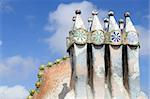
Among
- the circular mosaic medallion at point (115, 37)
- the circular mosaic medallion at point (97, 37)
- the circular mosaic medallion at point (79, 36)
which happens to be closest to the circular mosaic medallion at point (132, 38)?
the circular mosaic medallion at point (115, 37)

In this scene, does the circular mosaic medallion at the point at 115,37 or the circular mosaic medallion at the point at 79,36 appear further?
the circular mosaic medallion at the point at 115,37

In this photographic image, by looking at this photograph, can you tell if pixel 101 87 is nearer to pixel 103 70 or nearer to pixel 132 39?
pixel 103 70

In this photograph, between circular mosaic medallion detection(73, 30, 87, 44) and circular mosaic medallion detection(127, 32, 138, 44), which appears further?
circular mosaic medallion detection(127, 32, 138, 44)

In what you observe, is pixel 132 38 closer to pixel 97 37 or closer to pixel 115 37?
pixel 115 37

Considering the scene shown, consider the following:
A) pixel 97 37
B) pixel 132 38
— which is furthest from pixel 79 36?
pixel 132 38

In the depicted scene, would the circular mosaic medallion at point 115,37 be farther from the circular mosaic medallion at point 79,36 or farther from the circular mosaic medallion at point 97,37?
the circular mosaic medallion at point 79,36

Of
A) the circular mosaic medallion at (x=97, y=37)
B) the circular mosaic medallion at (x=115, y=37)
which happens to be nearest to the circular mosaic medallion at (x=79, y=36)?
the circular mosaic medallion at (x=97, y=37)

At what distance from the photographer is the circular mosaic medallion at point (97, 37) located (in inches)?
462

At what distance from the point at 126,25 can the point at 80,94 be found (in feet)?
6.40

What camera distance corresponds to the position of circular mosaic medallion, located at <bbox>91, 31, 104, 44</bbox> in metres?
11.7

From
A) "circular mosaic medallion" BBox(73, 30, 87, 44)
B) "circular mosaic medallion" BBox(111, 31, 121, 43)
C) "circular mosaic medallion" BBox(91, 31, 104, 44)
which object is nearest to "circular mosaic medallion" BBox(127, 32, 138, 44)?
"circular mosaic medallion" BBox(111, 31, 121, 43)

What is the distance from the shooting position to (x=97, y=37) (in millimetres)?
11734

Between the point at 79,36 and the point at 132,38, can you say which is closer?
the point at 79,36

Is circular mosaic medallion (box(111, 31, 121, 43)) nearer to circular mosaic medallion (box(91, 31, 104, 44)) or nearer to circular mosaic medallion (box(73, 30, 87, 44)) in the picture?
circular mosaic medallion (box(91, 31, 104, 44))
